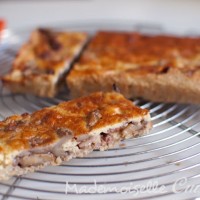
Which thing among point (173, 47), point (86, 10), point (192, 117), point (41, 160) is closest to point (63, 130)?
point (41, 160)

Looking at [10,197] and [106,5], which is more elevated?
[106,5]

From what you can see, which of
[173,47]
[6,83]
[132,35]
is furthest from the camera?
[132,35]

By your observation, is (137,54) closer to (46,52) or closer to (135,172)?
(46,52)

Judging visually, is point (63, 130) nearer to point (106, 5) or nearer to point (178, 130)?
point (178, 130)

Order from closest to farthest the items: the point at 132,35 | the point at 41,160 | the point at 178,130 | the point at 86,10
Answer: the point at 41,160 → the point at 178,130 → the point at 132,35 → the point at 86,10

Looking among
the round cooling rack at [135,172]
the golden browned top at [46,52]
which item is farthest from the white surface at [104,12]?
the round cooling rack at [135,172]

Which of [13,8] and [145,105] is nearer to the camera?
[145,105]
